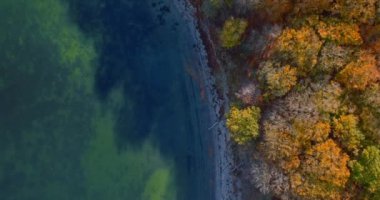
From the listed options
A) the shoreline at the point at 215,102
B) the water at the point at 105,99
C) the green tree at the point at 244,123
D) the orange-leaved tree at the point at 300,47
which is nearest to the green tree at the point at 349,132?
the orange-leaved tree at the point at 300,47

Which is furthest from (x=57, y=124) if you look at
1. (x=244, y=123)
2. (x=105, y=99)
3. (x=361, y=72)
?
(x=361, y=72)

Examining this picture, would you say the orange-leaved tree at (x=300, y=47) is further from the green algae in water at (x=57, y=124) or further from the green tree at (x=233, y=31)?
the green algae in water at (x=57, y=124)

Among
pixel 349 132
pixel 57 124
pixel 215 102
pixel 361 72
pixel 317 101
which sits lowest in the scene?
pixel 57 124

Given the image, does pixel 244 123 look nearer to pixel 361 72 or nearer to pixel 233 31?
pixel 233 31

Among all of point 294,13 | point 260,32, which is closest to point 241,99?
point 260,32

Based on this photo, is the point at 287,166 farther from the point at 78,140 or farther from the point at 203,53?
the point at 78,140
